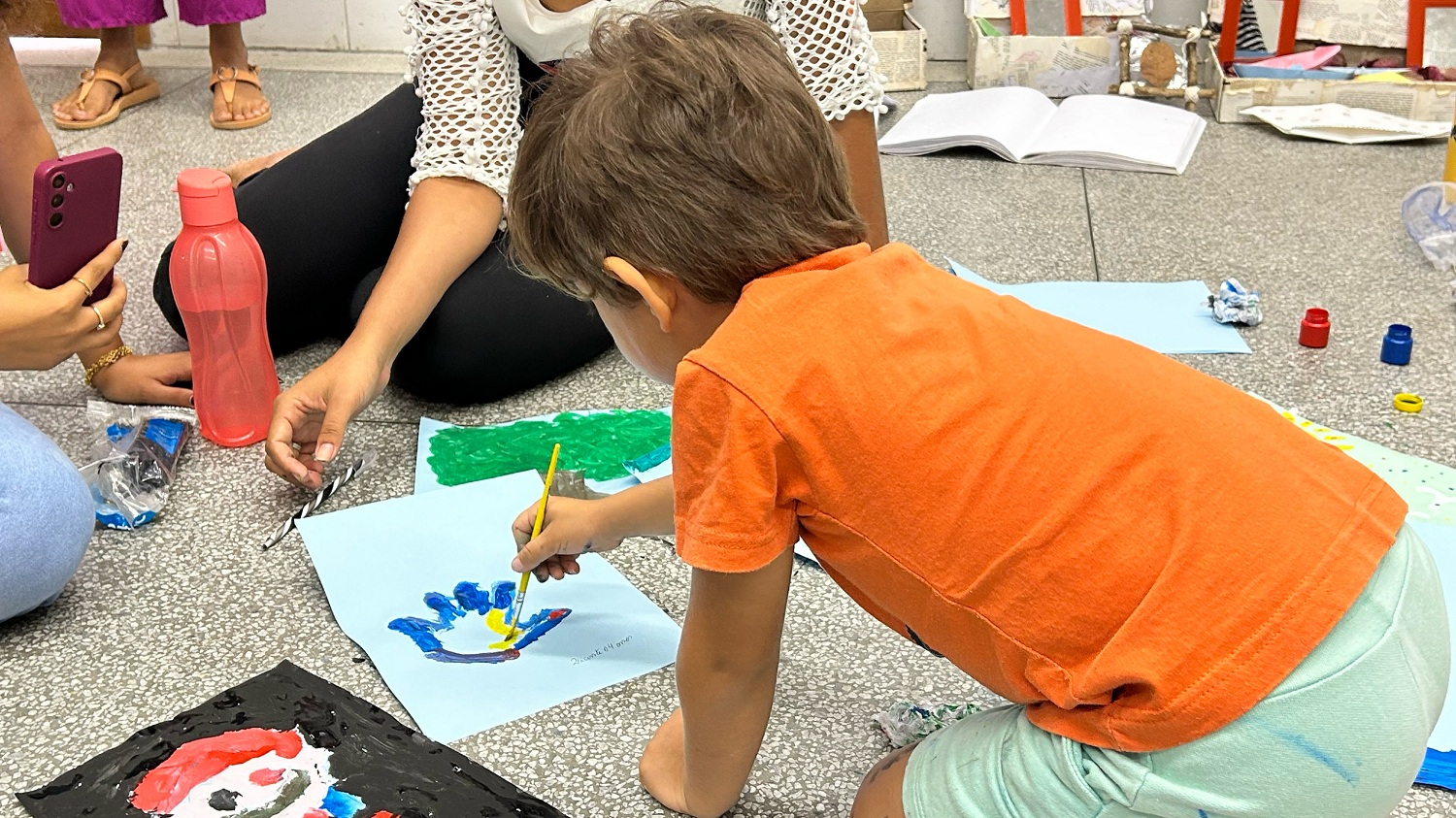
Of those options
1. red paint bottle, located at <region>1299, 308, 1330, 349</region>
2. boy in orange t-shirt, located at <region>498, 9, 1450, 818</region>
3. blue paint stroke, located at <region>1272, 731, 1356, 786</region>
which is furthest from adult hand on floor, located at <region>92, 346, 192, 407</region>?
red paint bottle, located at <region>1299, 308, 1330, 349</region>

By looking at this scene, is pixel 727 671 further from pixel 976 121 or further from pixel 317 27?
pixel 317 27

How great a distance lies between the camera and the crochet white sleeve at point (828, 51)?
122 centimetres

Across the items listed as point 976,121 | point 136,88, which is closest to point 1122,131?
point 976,121

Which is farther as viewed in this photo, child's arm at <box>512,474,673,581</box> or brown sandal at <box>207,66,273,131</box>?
brown sandal at <box>207,66,273,131</box>

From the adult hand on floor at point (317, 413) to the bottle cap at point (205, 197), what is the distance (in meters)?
0.15

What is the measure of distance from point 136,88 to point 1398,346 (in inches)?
79.7

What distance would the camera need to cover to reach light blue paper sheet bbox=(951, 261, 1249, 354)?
1.36 m

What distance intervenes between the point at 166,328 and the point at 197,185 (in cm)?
41

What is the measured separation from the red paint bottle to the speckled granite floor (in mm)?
15

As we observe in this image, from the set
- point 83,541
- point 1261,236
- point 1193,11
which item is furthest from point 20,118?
point 1193,11

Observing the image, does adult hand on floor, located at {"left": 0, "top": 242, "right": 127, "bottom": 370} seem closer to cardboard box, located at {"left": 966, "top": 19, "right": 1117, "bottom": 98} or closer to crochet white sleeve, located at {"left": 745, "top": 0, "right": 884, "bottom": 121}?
crochet white sleeve, located at {"left": 745, "top": 0, "right": 884, "bottom": 121}

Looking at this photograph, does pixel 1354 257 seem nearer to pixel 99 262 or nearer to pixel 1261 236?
pixel 1261 236

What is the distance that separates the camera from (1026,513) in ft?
1.90

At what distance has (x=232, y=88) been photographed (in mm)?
2166
